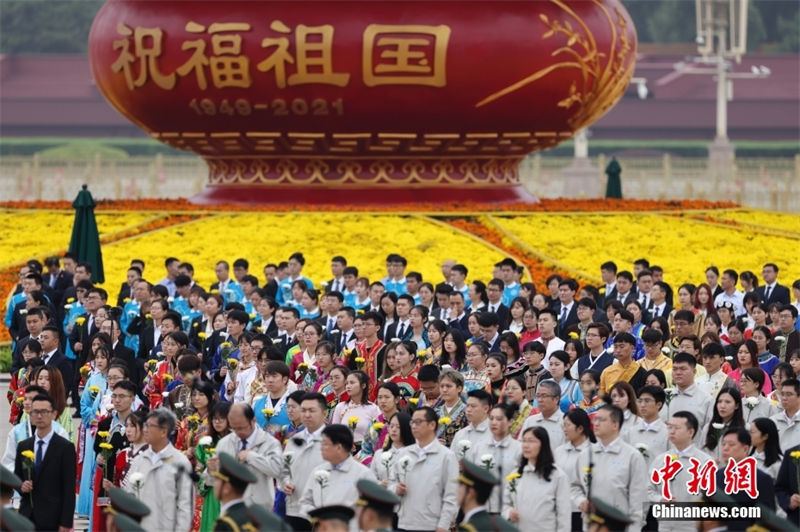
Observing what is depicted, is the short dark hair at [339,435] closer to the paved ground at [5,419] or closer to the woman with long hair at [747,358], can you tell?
the paved ground at [5,419]

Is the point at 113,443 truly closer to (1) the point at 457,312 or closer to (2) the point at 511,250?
(1) the point at 457,312

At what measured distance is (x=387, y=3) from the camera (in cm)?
2486

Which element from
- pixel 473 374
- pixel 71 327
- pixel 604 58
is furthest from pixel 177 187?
pixel 473 374

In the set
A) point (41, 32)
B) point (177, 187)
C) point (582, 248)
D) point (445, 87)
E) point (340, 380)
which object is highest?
point (41, 32)

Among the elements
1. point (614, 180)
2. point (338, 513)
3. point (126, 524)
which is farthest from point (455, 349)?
point (614, 180)

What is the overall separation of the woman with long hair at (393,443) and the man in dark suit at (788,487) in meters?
2.16

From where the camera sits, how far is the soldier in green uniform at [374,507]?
9055mm

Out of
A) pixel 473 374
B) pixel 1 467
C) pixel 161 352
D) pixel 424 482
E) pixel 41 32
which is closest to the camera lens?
pixel 1 467

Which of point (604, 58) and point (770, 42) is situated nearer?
point (604, 58)

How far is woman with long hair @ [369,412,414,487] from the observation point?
10.7 metres

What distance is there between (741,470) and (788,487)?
495mm

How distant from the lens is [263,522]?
27.8 ft

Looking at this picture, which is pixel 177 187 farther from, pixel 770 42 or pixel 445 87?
pixel 770 42

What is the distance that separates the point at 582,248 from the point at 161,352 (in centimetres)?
993
